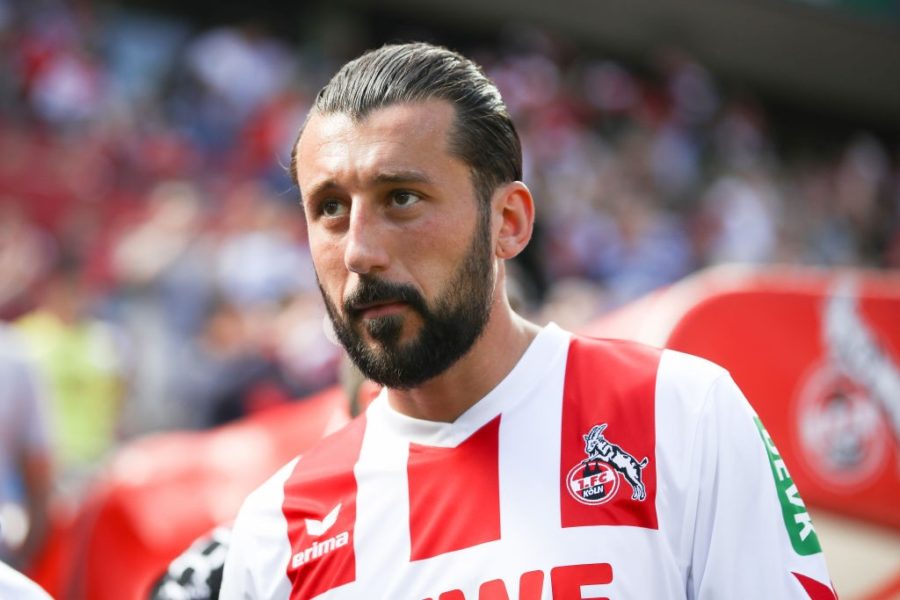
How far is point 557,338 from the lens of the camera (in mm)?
1969

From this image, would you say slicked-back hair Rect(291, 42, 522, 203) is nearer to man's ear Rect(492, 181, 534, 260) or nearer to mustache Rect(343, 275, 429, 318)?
man's ear Rect(492, 181, 534, 260)

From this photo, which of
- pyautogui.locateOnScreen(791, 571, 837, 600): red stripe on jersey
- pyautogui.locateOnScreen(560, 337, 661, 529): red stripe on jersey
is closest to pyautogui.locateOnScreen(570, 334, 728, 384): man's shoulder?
pyautogui.locateOnScreen(560, 337, 661, 529): red stripe on jersey

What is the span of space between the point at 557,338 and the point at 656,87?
46.8ft

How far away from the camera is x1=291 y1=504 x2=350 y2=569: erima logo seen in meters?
1.85

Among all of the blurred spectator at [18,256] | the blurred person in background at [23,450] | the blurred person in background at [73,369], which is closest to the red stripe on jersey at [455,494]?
the blurred person in background at [23,450]

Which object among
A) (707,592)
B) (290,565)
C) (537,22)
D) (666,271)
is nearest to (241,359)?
(290,565)

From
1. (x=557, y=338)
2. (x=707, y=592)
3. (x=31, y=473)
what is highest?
(x=557, y=338)

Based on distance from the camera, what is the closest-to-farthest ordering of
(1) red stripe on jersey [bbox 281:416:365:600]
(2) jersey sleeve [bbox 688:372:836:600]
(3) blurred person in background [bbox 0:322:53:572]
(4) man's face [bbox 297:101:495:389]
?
(2) jersey sleeve [bbox 688:372:836:600] → (4) man's face [bbox 297:101:495:389] → (1) red stripe on jersey [bbox 281:416:365:600] → (3) blurred person in background [bbox 0:322:53:572]

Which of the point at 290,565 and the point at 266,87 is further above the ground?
the point at 266,87

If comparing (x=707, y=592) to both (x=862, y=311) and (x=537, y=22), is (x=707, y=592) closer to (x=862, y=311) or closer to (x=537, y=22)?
(x=862, y=311)

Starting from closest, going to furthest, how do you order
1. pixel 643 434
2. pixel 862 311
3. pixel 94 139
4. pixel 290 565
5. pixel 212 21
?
pixel 643 434 < pixel 290 565 < pixel 862 311 < pixel 94 139 < pixel 212 21

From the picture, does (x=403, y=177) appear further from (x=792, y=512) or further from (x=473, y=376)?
(x=792, y=512)

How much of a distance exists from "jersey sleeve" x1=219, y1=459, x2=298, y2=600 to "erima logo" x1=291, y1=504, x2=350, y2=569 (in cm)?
3

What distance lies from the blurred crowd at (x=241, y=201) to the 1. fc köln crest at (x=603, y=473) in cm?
260
